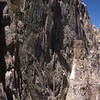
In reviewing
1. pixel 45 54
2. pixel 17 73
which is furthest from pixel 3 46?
pixel 45 54

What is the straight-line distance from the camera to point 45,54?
52.0 ft

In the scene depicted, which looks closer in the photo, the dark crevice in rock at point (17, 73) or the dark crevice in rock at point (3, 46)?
the dark crevice in rock at point (3, 46)

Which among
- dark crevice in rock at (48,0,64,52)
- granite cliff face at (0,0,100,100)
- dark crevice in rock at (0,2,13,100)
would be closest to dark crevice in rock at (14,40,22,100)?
granite cliff face at (0,0,100,100)

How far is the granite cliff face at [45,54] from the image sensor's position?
11906mm

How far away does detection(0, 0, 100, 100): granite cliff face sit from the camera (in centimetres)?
1191

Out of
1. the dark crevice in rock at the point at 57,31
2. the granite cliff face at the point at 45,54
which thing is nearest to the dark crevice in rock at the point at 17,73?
the granite cliff face at the point at 45,54

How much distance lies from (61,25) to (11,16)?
6.90 meters

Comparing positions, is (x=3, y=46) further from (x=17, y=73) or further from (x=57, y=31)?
(x=57, y=31)

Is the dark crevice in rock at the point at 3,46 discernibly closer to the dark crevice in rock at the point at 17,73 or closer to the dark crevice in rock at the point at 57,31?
the dark crevice in rock at the point at 17,73

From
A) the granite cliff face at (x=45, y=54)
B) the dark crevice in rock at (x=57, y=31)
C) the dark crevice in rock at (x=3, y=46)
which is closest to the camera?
the dark crevice in rock at (x=3, y=46)

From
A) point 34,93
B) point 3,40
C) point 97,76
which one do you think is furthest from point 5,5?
point 97,76

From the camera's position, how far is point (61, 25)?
18406 mm

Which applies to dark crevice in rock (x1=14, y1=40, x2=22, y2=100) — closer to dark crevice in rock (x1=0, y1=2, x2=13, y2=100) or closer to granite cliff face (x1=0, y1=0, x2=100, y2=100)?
granite cliff face (x1=0, y1=0, x2=100, y2=100)

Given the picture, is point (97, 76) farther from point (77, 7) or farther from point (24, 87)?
point (24, 87)
